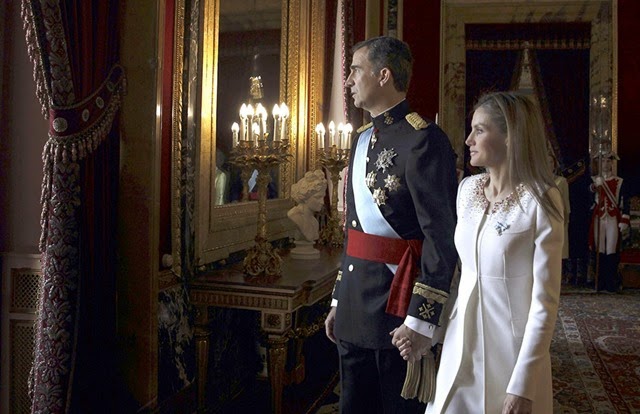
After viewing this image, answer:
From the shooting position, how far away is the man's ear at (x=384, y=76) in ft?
5.36

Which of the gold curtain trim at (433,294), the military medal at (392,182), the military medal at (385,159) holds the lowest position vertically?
the gold curtain trim at (433,294)

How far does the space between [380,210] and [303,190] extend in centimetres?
144

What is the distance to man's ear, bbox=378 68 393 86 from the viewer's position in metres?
1.63

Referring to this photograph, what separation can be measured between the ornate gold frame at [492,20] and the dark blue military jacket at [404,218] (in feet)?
16.0

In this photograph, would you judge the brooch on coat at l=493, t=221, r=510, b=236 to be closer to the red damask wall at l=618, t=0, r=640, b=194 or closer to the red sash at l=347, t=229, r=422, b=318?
the red sash at l=347, t=229, r=422, b=318

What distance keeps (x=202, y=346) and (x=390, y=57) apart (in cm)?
140

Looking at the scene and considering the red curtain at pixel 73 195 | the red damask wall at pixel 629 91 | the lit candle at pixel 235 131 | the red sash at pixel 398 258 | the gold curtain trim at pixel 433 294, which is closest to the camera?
the gold curtain trim at pixel 433 294

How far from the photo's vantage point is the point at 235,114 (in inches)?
116

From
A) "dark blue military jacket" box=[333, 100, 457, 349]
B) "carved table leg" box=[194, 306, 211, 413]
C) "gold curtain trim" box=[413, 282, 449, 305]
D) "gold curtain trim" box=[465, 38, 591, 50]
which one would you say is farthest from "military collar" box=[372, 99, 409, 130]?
"gold curtain trim" box=[465, 38, 591, 50]

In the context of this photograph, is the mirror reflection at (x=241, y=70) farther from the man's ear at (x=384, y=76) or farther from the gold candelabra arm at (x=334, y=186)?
the man's ear at (x=384, y=76)

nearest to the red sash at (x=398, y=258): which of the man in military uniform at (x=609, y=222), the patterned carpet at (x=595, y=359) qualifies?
the patterned carpet at (x=595, y=359)

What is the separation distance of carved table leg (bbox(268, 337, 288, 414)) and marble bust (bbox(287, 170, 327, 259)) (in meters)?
0.75

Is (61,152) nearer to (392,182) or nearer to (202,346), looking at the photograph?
(392,182)

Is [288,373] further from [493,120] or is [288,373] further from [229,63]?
[493,120]
